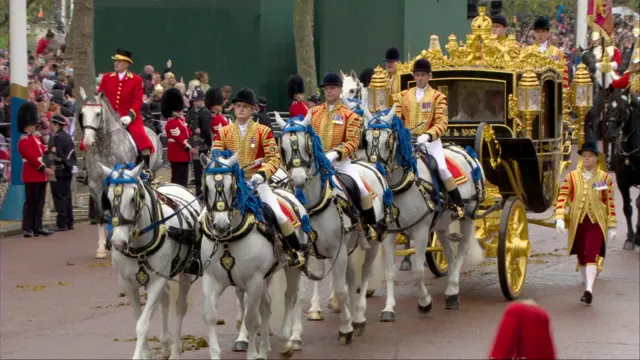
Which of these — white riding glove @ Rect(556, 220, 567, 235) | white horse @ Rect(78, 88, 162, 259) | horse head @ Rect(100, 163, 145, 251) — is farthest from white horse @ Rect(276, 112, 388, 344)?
white horse @ Rect(78, 88, 162, 259)

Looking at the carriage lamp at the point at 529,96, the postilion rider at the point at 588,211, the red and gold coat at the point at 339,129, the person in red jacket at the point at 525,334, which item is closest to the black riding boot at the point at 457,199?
the postilion rider at the point at 588,211

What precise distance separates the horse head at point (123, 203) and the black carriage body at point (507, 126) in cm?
524

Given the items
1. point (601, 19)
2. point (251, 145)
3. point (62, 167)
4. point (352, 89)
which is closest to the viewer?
point (251, 145)

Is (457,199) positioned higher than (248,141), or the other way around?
(248,141)

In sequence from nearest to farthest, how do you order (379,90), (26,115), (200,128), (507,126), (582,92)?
(507,126)
(379,90)
(582,92)
(26,115)
(200,128)

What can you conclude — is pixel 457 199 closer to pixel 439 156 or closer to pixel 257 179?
pixel 439 156

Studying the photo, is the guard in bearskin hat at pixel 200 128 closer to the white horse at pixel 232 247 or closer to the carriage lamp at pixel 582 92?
the carriage lamp at pixel 582 92

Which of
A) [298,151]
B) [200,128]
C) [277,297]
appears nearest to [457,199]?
[277,297]

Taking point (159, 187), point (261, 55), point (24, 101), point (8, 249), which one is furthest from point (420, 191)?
point (261, 55)

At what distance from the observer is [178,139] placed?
18.3m

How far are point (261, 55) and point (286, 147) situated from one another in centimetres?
2126

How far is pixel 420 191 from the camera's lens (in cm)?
1208

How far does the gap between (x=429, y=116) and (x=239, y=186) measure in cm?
390

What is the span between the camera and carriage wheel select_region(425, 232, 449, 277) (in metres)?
14.2
